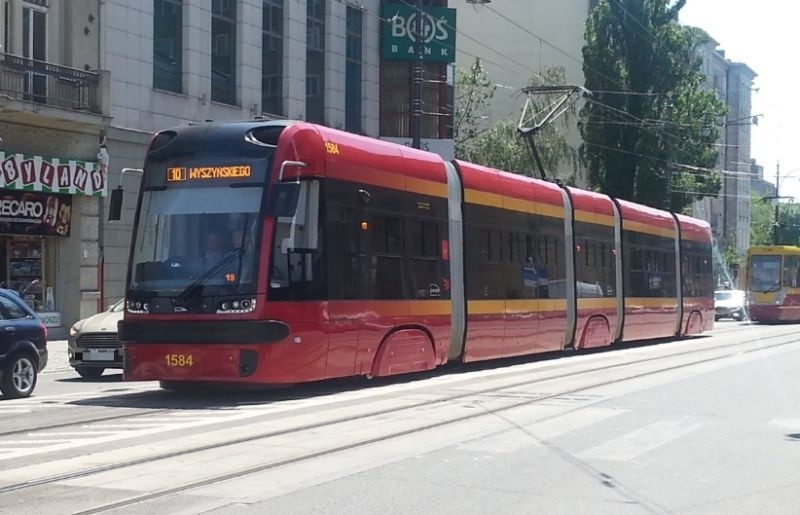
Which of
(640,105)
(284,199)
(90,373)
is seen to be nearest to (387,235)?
(284,199)

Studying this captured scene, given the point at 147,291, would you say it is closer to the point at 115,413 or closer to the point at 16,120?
the point at 115,413

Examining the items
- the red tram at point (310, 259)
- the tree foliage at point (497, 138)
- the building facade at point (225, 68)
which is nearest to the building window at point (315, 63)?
the building facade at point (225, 68)

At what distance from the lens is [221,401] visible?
1430cm

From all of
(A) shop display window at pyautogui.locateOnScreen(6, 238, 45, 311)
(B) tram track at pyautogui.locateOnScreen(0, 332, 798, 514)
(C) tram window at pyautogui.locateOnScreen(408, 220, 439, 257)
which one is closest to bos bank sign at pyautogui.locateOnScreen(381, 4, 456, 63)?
(A) shop display window at pyautogui.locateOnScreen(6, 238, 45, 311)

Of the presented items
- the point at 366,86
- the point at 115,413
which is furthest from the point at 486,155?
the point at 115,413

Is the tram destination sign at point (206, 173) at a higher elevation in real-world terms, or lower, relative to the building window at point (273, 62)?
lower

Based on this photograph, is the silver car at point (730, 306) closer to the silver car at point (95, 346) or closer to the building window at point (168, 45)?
the building window at point (168, 45)

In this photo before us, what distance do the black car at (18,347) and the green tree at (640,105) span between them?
41276 mm

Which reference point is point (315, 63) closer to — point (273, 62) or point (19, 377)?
point (273, 62)

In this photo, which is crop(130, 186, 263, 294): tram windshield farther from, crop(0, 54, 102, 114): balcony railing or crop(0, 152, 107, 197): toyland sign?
crop(0, 152, 107, 197): toyland sign

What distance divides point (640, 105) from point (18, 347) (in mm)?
43472

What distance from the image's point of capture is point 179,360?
548 inches

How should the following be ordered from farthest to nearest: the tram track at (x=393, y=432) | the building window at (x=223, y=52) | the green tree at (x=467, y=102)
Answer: the green tree at (x=467, y=102), the building window at (x=223, y=52), the tram track at (x=393, y=432)

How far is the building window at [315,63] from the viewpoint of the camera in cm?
3566
